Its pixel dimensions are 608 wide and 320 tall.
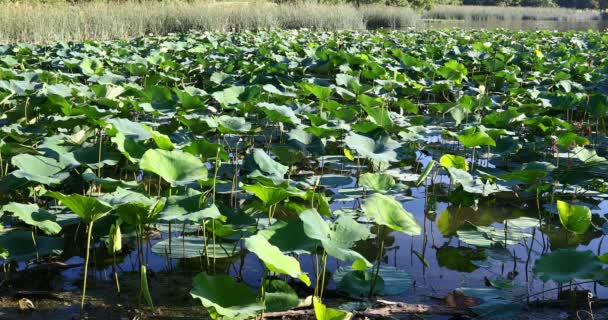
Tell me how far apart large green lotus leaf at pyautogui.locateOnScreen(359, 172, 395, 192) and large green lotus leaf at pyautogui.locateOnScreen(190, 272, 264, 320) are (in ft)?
3.04

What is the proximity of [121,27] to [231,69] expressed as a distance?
693 centimetres

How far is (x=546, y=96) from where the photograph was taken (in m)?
4.16

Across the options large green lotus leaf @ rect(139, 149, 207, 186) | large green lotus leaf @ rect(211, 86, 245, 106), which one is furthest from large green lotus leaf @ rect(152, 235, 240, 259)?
large green lotus leaf @ rect(211, 86, 245, 106)

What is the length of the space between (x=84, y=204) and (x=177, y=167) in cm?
43

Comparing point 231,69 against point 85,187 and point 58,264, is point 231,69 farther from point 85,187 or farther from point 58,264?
point 58,264

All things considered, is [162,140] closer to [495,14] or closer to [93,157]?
[93,157]

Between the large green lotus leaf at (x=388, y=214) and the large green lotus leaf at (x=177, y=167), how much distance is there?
2.01ft

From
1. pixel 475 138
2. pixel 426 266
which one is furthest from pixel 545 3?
pixel 426 266

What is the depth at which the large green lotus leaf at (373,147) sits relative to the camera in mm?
2625

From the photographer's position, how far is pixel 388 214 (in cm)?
184

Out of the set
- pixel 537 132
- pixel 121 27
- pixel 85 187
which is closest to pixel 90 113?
pixel 85 187

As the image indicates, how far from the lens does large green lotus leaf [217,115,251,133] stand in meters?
2.83

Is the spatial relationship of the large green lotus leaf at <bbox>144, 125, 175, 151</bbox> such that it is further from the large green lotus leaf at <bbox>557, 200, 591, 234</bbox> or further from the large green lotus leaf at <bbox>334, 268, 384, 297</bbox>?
the large green lotus leaf at <bbox>557, 200, 591, 234</bbox>

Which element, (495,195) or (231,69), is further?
(231,69)
